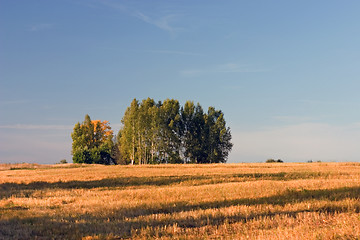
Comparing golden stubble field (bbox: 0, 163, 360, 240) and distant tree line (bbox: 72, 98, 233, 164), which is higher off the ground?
distant tree line (bbox: 72, 98, 233, 164)

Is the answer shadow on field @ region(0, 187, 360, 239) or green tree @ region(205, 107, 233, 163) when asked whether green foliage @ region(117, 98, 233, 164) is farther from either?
shadow on field @ region(0, 187, 360, 239)

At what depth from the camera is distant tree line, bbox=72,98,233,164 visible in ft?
266

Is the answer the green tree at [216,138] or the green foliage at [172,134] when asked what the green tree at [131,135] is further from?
the green tree at [216,138]

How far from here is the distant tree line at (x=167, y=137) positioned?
266 ft

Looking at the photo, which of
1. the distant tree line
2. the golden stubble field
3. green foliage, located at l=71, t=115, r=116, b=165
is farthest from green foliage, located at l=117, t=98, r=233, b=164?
the golden stubble field

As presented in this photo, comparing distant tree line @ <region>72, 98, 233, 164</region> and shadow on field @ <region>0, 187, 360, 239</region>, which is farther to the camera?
distant tree line @ <region>72, 98, 233, 164</region>

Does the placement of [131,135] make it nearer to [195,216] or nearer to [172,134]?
[172,134]

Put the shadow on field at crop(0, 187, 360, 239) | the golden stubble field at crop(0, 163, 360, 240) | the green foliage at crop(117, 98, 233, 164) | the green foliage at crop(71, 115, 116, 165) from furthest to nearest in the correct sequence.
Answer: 1. the green foliage at crop(71, 115, 116, 165)
2. the green foliage at crop(117, 98, 233, 164)
3. the shadow on field at crop(0, 187, 360, 239)
4. the golden stubble field at crop(0, 163, 360, 240)

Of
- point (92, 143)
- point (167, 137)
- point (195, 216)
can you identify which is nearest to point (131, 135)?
point (167, 137)

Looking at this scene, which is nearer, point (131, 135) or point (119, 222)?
point (119, 222)

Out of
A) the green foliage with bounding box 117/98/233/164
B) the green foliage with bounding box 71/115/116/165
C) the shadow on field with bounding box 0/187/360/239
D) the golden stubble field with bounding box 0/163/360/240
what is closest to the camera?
the golden stubble field with bounding box 0/163/360/240

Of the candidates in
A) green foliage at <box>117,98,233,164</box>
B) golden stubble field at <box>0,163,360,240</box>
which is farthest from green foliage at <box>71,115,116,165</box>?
golden stubble field at <box>0,163,360,240</box>

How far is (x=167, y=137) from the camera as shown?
81250mm

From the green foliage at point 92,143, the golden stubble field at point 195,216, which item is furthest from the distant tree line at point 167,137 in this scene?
the golden stubble field at point 195,216
